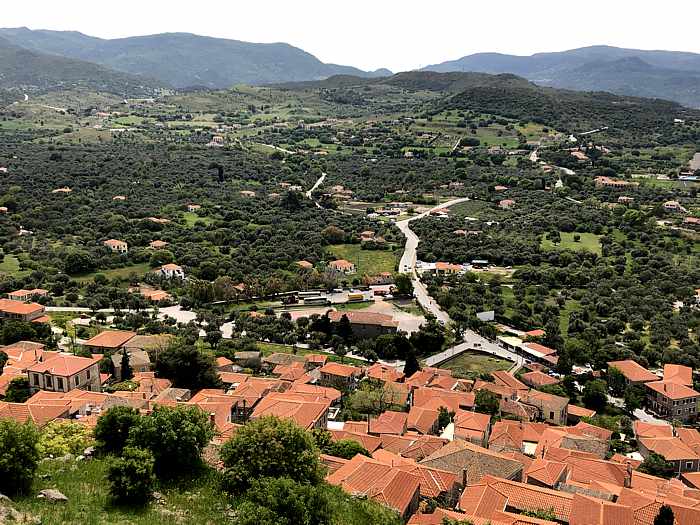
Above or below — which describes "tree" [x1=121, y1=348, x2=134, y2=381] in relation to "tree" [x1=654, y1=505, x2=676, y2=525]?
below

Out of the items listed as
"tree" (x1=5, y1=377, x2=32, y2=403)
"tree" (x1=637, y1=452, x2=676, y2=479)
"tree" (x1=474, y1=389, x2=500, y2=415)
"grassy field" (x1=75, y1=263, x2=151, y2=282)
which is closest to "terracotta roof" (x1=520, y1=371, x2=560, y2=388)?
"tree" (x1=474, y1=389, x2=500, y2=415)

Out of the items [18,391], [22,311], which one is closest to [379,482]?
[18,391]

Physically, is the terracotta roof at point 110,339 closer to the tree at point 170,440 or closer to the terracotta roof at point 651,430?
the tree at point 170,440

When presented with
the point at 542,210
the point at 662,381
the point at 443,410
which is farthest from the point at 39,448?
the point at 542,210

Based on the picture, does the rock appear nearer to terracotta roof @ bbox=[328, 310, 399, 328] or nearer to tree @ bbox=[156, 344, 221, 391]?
tree @ bbox=[156, 344, 221, 391]

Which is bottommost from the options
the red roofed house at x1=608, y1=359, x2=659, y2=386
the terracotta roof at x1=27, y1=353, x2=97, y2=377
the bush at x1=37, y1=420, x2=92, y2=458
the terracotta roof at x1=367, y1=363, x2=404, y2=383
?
the red roofed house at x1=608, y1=359, x2=659, y2=386

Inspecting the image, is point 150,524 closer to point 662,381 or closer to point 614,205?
point 662,381
